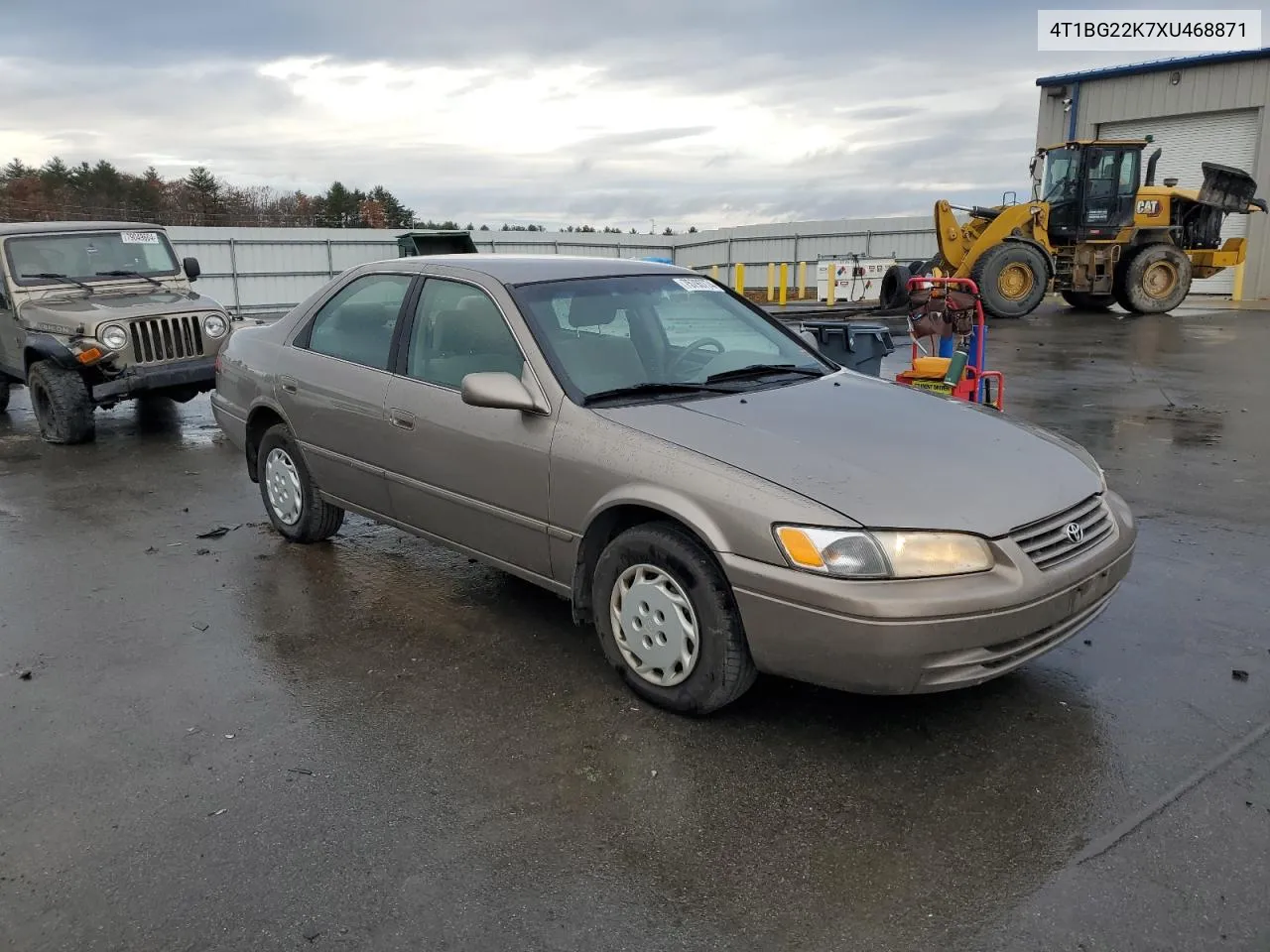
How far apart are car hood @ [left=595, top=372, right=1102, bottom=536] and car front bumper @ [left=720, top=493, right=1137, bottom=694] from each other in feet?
0.65

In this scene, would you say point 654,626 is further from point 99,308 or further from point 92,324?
point 99,308

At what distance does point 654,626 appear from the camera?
345 cm

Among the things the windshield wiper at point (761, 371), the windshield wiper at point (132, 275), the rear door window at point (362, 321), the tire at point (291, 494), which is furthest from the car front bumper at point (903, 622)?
the windshield wiper at point (132, 275)

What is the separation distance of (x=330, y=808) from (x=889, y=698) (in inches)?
78.9

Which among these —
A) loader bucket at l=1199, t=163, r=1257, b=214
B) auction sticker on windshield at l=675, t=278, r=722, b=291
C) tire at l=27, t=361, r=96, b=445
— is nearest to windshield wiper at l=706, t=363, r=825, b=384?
auction sticker on windshield at l=675, t=278, r=722, b=291

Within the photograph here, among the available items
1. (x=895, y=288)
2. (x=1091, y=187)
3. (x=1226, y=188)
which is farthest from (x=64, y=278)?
(x=1226, y=188)

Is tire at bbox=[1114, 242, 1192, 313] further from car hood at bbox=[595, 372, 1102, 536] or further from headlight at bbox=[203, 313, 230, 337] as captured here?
car hood at bbox=[595, 372, 1102, 536]

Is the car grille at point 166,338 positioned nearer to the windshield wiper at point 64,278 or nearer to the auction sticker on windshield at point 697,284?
the windshield wiper at point 64,278

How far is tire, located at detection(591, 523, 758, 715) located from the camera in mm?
3236

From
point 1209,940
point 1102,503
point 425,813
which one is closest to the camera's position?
point 1209,940

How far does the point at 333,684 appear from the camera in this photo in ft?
12.7

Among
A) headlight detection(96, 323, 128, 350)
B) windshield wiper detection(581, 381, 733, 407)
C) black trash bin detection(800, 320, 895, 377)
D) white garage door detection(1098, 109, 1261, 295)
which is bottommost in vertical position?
black trash bin detection(800, 320, 895, 377)

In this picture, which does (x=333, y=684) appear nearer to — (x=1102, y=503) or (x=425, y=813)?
(x=425, y=813)

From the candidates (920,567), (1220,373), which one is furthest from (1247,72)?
(920,567)
